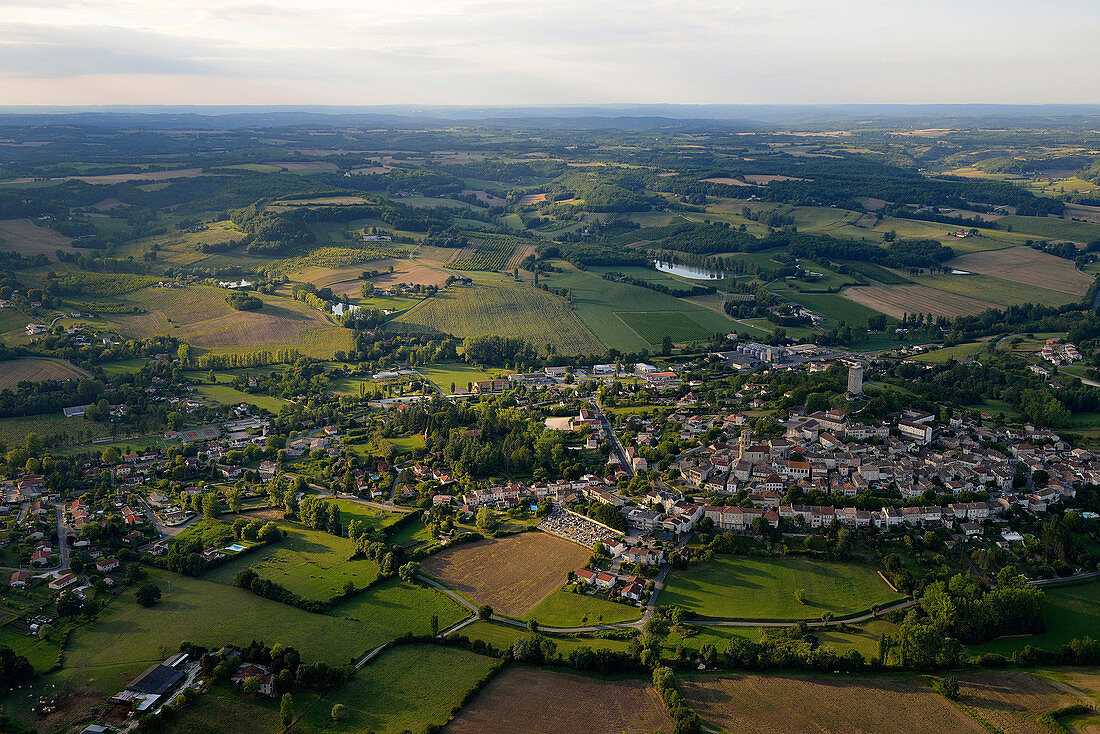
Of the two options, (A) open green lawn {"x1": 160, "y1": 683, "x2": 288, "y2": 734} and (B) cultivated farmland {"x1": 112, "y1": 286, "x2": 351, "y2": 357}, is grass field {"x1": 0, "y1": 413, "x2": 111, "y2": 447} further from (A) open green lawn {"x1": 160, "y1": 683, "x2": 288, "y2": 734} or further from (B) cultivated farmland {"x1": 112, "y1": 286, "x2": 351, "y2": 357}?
(A) open green lawn {"x1": 160, "y1": 683, "x2": 288, "y2": 734}

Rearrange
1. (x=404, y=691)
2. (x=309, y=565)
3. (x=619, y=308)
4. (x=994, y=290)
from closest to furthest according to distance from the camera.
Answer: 1. (x=404, y=691)
2. (x=309, y=565)
3. (x=619, y=308)
4. (x=994, y=290)

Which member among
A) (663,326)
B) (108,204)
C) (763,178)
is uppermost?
(763,178)

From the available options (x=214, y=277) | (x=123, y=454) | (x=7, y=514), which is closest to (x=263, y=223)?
(x=214, y=277)

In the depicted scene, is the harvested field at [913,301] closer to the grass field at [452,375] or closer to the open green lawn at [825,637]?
the grass field at [452,375]

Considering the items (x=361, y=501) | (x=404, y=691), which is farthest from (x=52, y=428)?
(x=404, y=691)

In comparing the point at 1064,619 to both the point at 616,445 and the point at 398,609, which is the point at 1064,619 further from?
the point at 398,609

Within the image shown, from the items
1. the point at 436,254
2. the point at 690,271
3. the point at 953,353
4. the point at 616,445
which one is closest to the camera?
the point at 616,445
